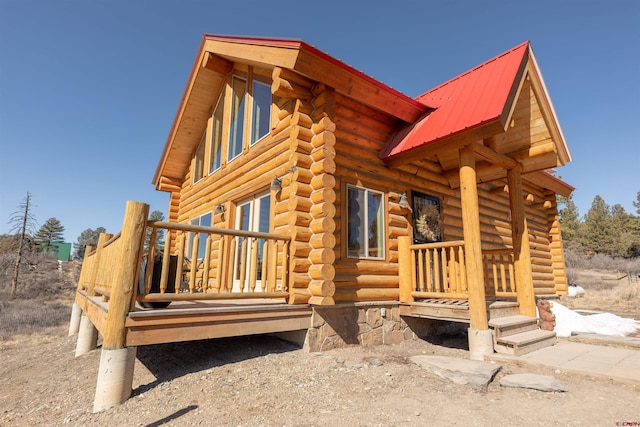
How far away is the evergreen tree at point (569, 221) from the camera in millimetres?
41250

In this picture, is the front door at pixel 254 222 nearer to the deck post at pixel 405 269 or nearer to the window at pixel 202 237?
the window at pixel 202 237

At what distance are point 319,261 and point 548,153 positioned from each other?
206 inches

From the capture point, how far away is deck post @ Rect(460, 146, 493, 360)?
476 centimetres

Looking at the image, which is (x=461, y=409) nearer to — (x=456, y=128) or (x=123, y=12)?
(x=456, y=128)

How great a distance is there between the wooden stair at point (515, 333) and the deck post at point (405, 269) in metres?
1.45

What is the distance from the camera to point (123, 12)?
412 inches

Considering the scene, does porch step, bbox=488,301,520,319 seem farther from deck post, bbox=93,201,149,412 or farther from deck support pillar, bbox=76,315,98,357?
deck support pillar, bbox=76,315,98,357

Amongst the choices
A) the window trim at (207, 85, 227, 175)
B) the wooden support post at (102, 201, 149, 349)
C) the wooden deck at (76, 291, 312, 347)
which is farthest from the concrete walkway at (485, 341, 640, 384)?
the window trim at (207, 85, 227, 175)

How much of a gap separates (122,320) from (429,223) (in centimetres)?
606

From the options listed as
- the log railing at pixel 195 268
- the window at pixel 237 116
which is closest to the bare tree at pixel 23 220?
the window at pixel 237 116

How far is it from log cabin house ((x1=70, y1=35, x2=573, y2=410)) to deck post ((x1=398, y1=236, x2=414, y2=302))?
0.09 ft

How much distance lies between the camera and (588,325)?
672cm

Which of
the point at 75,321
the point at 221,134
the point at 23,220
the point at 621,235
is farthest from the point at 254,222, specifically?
the point at 621,235

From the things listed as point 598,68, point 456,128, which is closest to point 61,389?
point 456,128
